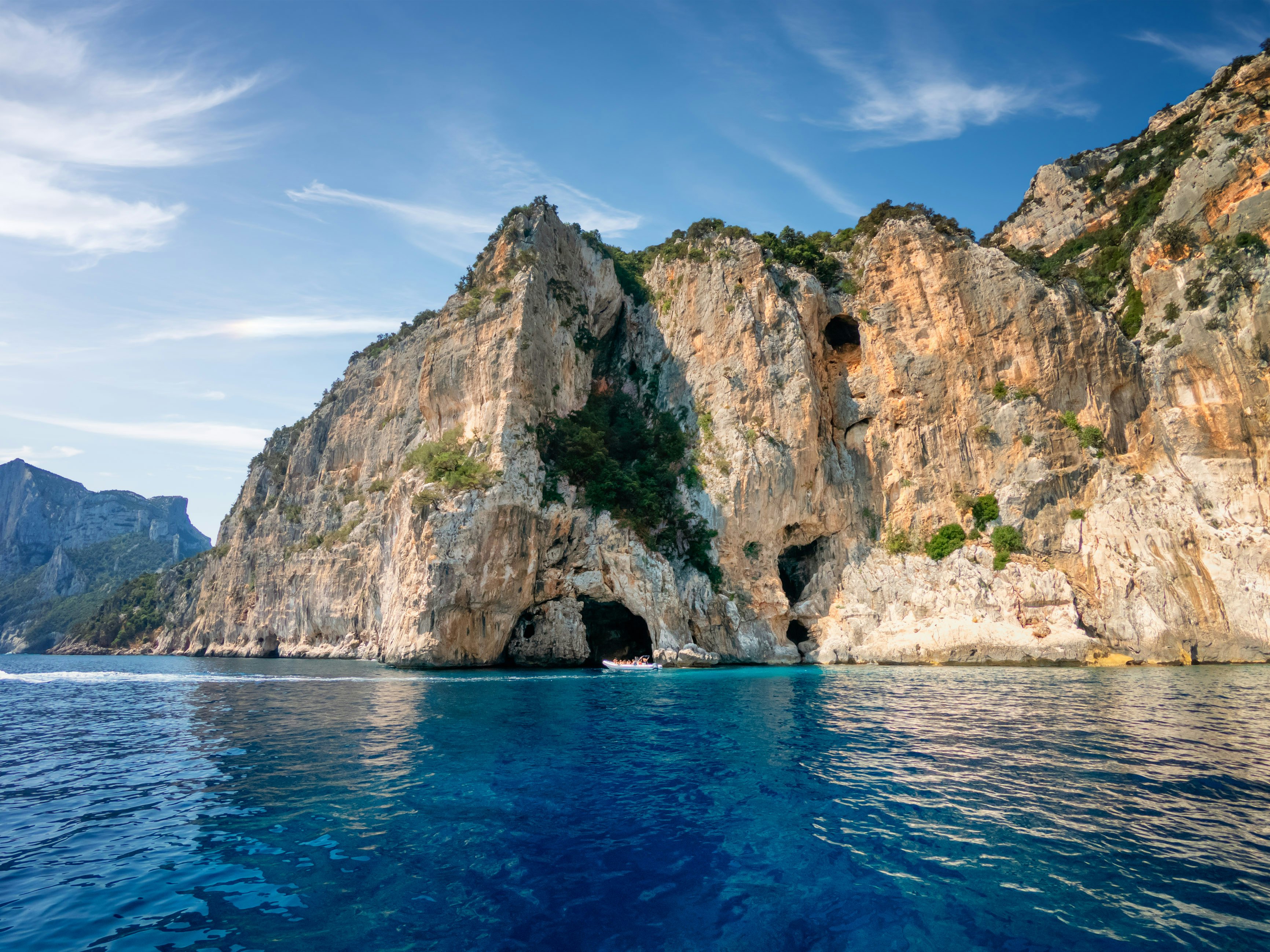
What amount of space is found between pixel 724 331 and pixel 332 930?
42.9 m

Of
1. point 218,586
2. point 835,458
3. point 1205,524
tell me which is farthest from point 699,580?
point 218,586

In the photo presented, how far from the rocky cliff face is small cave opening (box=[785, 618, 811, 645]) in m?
1.25

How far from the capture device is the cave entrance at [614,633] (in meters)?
42.3

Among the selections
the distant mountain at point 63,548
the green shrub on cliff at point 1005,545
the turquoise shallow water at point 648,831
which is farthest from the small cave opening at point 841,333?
the distant mountain at point 63,548

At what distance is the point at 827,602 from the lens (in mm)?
40406

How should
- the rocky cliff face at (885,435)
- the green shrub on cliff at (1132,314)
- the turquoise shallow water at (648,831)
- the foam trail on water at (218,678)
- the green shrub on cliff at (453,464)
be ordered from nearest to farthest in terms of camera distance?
the turquoise shallow water at (648,831) < the foam trail on water at (218,678) < the rocky cliff face at (885,435) < the green shrub on cliff at (453,464) < the green shrub on cliff at (1132,314)

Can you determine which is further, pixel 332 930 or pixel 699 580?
pixel 699 580

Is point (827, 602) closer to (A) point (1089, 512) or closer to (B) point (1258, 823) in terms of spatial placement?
(A) point (1089, 512)

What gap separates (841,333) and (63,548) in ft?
505

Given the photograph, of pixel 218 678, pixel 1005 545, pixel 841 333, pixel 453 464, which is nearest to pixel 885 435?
pixel 841 333

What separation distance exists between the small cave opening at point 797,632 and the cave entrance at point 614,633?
31.2 ft

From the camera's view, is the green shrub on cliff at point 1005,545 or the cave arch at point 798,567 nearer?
the green shrub on cliff at point 1005,545

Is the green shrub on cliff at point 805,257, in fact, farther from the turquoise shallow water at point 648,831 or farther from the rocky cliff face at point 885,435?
the turquoise shallow water at point 648,831

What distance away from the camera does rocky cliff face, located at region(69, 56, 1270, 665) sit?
3250 cm
